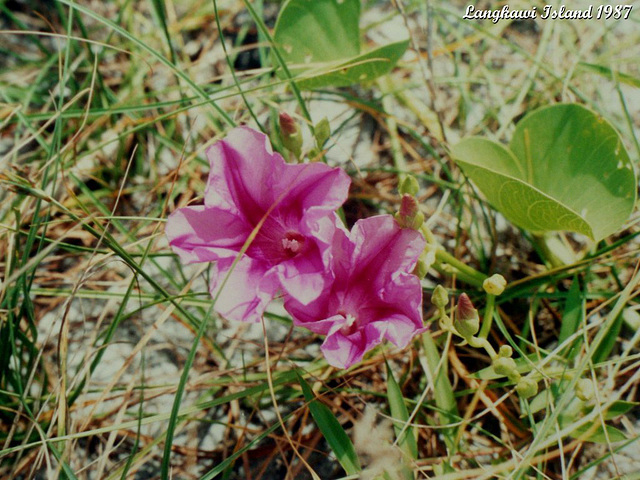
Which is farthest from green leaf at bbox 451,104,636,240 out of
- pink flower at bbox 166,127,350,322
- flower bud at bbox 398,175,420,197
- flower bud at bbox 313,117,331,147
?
pink flower at bbox 166,127,350,322

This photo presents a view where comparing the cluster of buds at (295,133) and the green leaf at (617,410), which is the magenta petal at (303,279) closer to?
the cluster of buds at (295,133)

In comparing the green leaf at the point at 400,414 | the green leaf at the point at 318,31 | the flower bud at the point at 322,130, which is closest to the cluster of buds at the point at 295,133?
the flower bud at the point at 322,130

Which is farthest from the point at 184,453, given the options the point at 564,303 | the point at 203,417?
the point at 564,303

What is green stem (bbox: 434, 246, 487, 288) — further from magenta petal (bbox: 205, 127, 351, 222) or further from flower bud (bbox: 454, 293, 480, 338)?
magenta petal (bbox: 205, 127, 351, 222)

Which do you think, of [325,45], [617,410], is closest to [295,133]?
[325,45]

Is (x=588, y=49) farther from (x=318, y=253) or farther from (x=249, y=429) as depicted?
(x=249, y=429)
